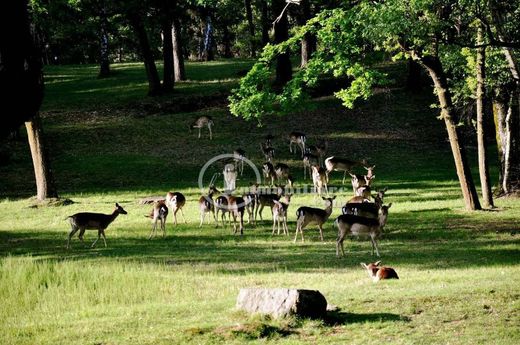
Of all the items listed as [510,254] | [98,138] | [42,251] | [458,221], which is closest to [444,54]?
[458,221]

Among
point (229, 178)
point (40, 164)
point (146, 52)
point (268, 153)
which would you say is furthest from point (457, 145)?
point (146, 52)

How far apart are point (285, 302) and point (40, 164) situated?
1894cm

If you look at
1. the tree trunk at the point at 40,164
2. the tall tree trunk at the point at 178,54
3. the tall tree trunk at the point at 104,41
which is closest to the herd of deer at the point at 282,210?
the tree trunk at the point at 40,164

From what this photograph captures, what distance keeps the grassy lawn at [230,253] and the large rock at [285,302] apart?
0.19 meters

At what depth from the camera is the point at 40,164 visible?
27641 millimetres

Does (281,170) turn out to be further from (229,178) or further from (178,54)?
(178,54)

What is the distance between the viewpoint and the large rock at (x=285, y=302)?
10773 millimetres

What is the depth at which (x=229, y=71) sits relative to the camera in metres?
52.7

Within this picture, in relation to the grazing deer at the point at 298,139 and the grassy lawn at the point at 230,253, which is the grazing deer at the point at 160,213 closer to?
the grassy lawn at the point at 230,253

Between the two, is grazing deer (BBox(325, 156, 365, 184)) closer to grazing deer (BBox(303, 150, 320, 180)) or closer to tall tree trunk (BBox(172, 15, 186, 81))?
grazing deer (BBox(303, 150, 320, 180))

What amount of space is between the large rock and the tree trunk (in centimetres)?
1775

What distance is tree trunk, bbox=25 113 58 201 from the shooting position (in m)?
27.3

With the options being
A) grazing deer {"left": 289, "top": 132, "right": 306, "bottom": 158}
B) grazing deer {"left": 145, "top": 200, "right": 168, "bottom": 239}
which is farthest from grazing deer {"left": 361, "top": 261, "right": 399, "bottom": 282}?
grazing deer {"left": 289, "top": 132, "right": 306, "bottom": 158}

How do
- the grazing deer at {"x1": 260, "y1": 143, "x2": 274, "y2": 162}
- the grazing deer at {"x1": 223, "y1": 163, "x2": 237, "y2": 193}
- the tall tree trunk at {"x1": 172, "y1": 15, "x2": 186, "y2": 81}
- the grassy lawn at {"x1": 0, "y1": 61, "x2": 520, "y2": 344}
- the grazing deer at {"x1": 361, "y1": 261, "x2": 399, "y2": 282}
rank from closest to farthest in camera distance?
the grassy lawn at {"x1": 0, "y1": 61, "x2": 520, "y2": 344}
the grazing deer at {"x1": 361, "y1": 261, "x2": 399, "y2": 282}
the grazing deer at {"x1": 223, "y1": 163, "x2": 237, "y2": 193}
the grazing deer at {"x1": 260, "y1": 143, "x2": 274, "y2": 162}
the tall tree trunk at {"x1": 172, "y1": 15, "x2": 186, "y2": 81}
